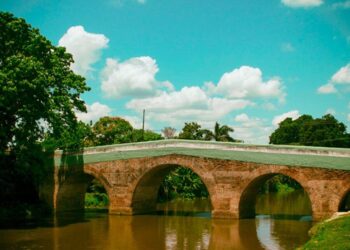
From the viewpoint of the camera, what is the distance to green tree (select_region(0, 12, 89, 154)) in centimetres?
1698

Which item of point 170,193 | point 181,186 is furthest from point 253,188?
point 181,186

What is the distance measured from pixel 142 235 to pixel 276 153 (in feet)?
21.4

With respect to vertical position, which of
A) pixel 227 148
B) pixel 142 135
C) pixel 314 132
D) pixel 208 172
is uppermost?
pixel 314 132

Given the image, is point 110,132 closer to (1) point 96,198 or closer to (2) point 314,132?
(1) point 96,198

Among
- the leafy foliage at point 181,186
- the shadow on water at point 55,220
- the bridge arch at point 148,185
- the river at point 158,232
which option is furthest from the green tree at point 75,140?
the river at point 158,232

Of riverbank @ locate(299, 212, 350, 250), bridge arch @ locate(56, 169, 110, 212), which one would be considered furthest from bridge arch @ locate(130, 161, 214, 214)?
riverbank @ locate(299, 212, 350, 250)

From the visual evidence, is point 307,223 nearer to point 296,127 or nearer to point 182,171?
point 182,171

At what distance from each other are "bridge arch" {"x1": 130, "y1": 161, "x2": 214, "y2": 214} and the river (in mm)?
704

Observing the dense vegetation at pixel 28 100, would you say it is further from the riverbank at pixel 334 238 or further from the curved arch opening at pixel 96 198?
the riverbank at pixel 334 238

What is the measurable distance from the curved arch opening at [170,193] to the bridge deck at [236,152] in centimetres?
116

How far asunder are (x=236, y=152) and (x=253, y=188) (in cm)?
183

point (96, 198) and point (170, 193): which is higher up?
point (170, 193)

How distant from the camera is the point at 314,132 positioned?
42.1 meters

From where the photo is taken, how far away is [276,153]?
18.3 metres
